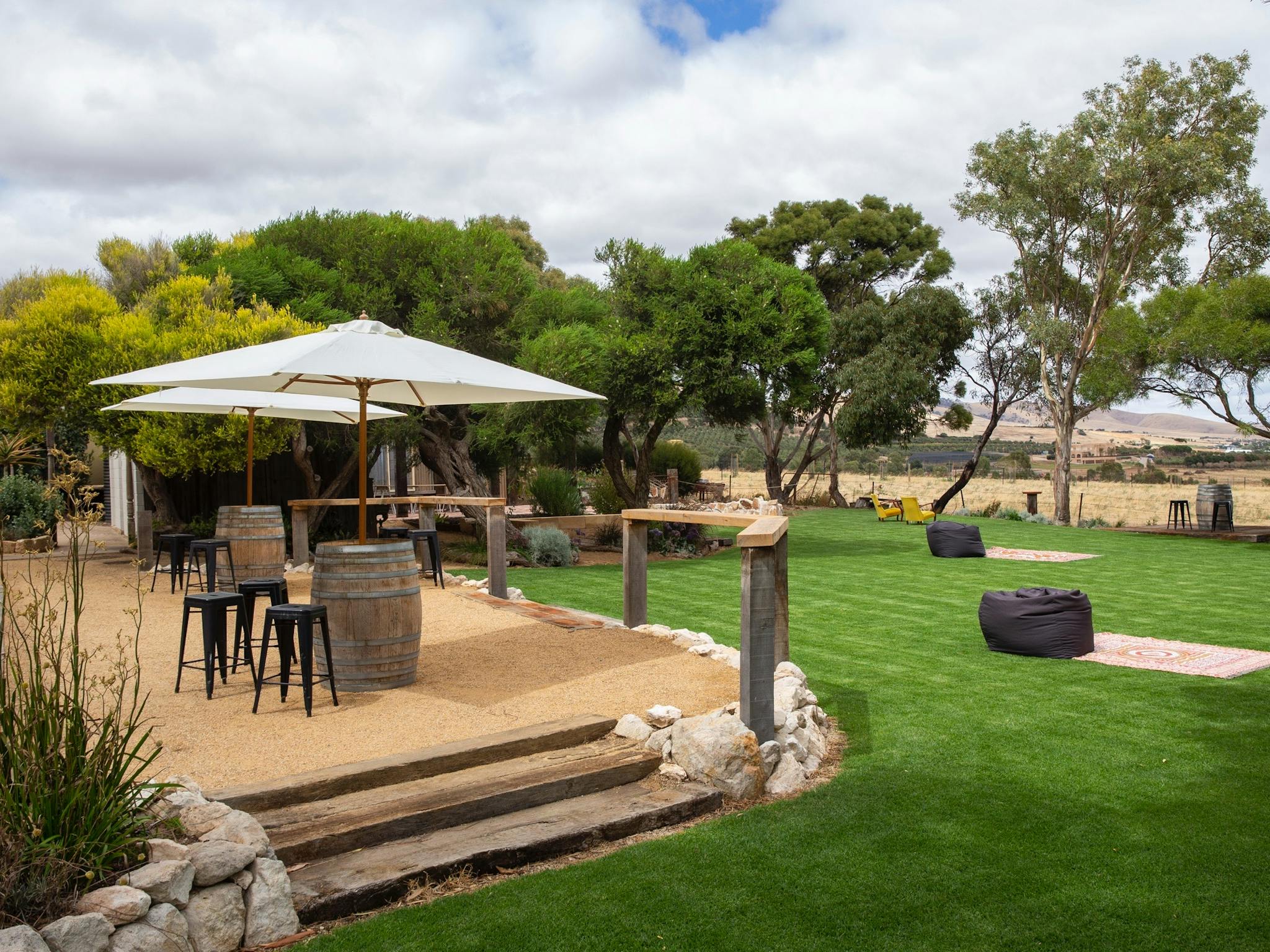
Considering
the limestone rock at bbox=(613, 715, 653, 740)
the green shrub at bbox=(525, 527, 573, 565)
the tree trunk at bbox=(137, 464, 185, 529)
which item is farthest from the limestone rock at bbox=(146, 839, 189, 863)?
the green shrub at bbox=(525, 527, 573, 565)

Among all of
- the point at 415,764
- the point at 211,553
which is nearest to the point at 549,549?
the point at 211,553

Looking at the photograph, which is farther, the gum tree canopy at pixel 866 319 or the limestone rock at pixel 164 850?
the gum tree canopy at pixel 866 319

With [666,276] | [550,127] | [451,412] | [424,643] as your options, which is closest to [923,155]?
[550,127]

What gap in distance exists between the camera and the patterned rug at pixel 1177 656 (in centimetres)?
723

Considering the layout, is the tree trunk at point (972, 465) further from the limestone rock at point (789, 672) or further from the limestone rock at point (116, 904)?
the limestone rock at point (116, 904)

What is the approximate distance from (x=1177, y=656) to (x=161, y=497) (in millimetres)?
12796

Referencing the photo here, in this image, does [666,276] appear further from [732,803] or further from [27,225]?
[27,225]

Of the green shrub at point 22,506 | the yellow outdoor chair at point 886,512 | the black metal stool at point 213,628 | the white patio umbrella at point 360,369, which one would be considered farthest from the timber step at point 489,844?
the yellow outdoor chair at point 886,512

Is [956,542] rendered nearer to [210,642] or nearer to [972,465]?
[210,642]

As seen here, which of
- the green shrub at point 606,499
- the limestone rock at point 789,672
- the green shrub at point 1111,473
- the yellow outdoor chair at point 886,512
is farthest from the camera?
the green shrub at point 1111,473

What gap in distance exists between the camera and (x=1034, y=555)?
1570 centimetres

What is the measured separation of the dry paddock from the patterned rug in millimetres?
3580

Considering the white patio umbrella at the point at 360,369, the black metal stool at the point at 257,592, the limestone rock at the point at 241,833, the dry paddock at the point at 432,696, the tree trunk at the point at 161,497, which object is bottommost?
the dry paddock at the point at 432,696

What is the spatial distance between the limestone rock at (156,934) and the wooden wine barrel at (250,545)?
7115mm
